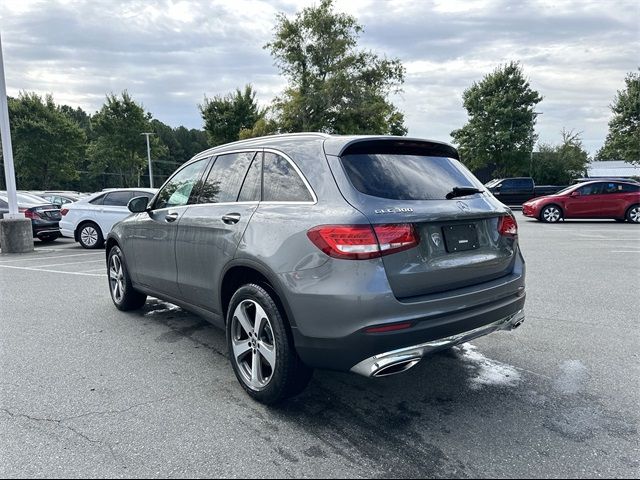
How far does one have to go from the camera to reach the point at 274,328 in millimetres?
2963

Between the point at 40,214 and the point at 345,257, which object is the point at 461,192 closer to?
the point at 345,257

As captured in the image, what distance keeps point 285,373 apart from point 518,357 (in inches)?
84.9

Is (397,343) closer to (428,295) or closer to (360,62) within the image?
(428,295)

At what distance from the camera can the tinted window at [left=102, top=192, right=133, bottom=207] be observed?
12125mm

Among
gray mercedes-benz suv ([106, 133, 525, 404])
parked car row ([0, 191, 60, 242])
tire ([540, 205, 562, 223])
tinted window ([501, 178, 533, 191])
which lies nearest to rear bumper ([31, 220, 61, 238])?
parked car row ([0, 191, 60, 242])

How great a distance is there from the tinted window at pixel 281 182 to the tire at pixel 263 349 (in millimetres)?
633

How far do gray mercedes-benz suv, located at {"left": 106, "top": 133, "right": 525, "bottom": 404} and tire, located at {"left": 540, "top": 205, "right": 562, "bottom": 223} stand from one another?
1502 cm

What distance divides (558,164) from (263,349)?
37557 mm

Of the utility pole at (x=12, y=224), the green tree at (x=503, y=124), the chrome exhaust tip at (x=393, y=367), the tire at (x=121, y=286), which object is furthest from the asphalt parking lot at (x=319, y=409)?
the green tree at (x=503, y=124)

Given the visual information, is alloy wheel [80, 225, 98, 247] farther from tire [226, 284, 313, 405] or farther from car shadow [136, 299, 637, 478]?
tire [226, 284, 313, 405]

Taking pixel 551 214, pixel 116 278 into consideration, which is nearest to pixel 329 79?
pixel 551 214

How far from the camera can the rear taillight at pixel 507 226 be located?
338 centimetres

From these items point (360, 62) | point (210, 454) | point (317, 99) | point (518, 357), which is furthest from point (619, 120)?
point (210, 454)

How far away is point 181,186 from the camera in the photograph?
4.49 meters
